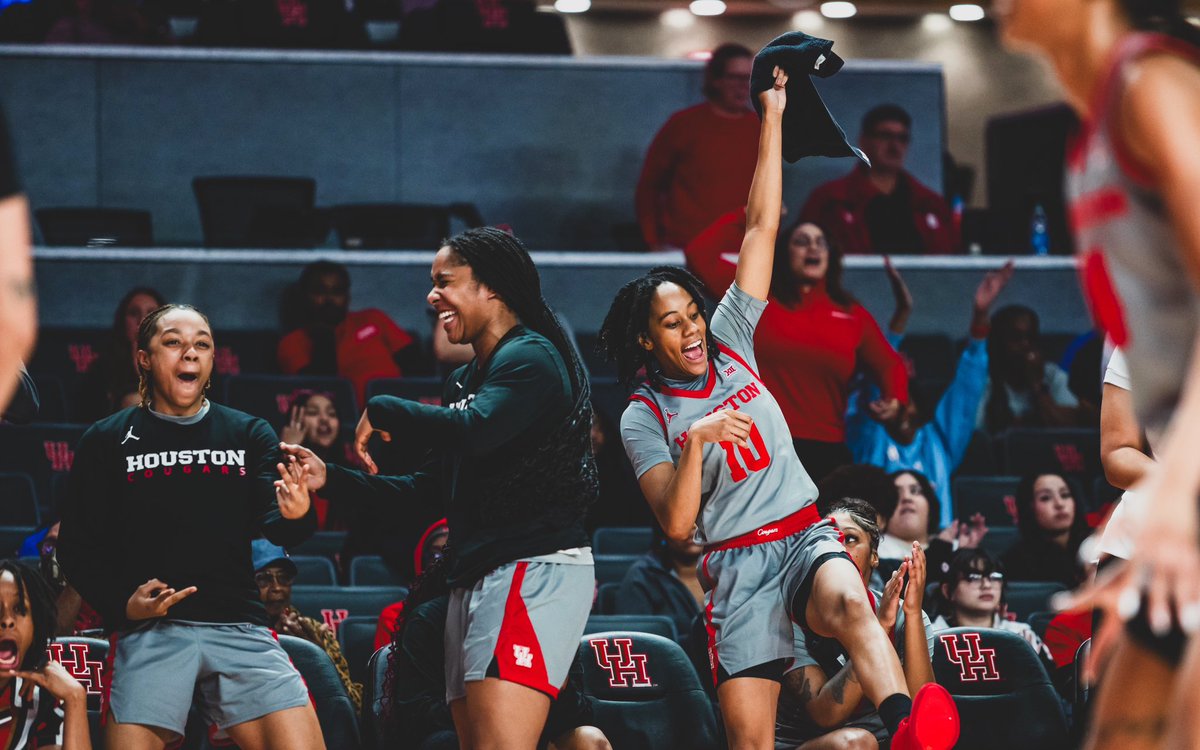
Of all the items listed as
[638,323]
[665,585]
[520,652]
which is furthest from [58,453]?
[520,652]

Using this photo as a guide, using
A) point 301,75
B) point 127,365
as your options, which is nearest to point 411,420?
point 127,365

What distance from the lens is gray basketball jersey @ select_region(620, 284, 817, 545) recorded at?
4.18 metres

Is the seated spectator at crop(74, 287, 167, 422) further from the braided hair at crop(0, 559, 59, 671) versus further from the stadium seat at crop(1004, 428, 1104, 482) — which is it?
the stadium seat at crop(1004, 428, 1104, 482)

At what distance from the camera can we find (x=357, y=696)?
5.10 metres

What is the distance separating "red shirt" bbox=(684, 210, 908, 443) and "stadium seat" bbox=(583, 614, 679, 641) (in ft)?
4.67

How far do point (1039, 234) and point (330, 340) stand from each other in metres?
4.77

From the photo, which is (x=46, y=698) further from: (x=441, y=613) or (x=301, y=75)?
(x=301, y=75)

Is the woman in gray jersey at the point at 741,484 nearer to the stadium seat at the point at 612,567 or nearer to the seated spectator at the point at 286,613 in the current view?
the seated spectator at the point at 286,613

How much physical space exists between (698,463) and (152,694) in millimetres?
1531

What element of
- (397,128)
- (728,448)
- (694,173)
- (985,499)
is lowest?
(985,499)

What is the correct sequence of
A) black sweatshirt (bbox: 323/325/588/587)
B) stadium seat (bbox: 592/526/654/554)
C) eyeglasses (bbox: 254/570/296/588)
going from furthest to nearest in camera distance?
stadium seat (bbox: 592/526/654/554) < eyeglasses (bbox: 254/570/296/588) < black sweatshirt (bbox: 323/325/588/587)

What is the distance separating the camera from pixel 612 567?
20.4ft

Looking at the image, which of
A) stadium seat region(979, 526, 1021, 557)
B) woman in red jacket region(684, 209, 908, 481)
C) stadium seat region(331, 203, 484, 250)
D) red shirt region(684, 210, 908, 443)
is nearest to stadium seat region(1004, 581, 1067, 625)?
stadium seat region(979, 526, 1021, 557)

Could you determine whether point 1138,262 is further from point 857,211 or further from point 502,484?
point 857,211
